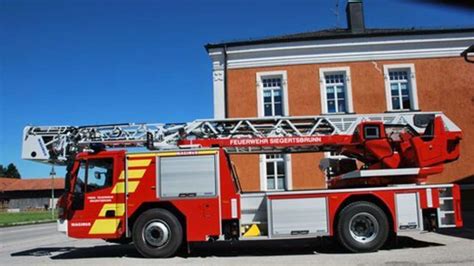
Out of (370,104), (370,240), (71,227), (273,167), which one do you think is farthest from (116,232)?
(370,104)

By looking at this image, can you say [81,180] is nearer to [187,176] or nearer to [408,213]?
[187,176]

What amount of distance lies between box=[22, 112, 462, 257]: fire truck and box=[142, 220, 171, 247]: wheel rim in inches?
0.9

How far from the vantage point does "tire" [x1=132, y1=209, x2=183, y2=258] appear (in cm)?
1217

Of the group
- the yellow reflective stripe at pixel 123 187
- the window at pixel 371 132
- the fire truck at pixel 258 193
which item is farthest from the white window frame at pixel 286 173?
the yellow reflective stripe at pixel 123 187

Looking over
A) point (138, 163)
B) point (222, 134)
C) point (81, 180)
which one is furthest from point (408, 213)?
point (81, 180)

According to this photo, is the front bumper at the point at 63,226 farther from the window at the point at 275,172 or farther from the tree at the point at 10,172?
the tree at the point at 10,172

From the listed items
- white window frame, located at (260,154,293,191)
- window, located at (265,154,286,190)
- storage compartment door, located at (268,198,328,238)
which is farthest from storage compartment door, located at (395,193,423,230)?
window, located at (265,154,286,190)

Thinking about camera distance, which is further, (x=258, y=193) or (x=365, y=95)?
(x=365, y=95)

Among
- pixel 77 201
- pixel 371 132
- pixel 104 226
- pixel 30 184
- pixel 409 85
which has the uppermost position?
pixel 409 85

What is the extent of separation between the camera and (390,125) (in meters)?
13.4

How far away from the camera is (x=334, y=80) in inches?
991

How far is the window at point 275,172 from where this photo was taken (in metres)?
24.4

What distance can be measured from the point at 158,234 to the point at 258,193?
257 centimetres

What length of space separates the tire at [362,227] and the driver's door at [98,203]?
5.25 meters
